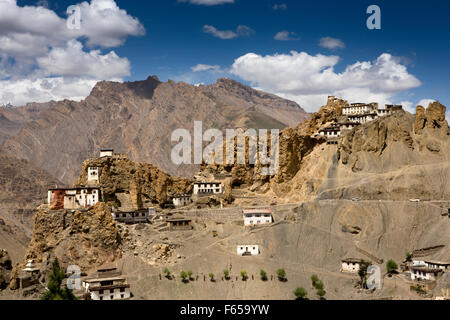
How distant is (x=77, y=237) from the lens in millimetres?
91625

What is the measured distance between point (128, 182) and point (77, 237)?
798 inches

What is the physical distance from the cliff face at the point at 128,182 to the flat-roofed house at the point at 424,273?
4963 centimetres

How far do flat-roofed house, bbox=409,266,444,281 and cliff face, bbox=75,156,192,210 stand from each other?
49634mm

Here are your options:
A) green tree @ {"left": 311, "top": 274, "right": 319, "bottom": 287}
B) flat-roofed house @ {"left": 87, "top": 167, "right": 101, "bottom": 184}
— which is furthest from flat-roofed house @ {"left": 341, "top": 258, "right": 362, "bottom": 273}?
flat-roofed house @ {"left": 87, "top": 167, "right": 101, "bottom": 184}

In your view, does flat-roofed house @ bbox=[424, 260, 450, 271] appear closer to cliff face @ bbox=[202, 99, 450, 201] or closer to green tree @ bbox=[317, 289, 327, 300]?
green tree @ bbox=[317, 289, 327, 300]

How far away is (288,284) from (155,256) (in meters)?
22.4

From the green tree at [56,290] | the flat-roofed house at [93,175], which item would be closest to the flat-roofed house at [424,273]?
the green tree at [56,290]

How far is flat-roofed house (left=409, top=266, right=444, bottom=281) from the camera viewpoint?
3129 inches

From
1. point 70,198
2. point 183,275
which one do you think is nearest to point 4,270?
point 70,198

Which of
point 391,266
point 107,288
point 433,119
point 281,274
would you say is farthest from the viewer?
point 433,119

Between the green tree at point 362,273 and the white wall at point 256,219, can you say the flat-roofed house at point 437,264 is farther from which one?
the white wall at point 256,219

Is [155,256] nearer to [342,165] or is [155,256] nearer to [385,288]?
[385,288]

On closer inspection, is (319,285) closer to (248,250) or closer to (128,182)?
(248,250)

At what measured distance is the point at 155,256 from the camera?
8694 cm
